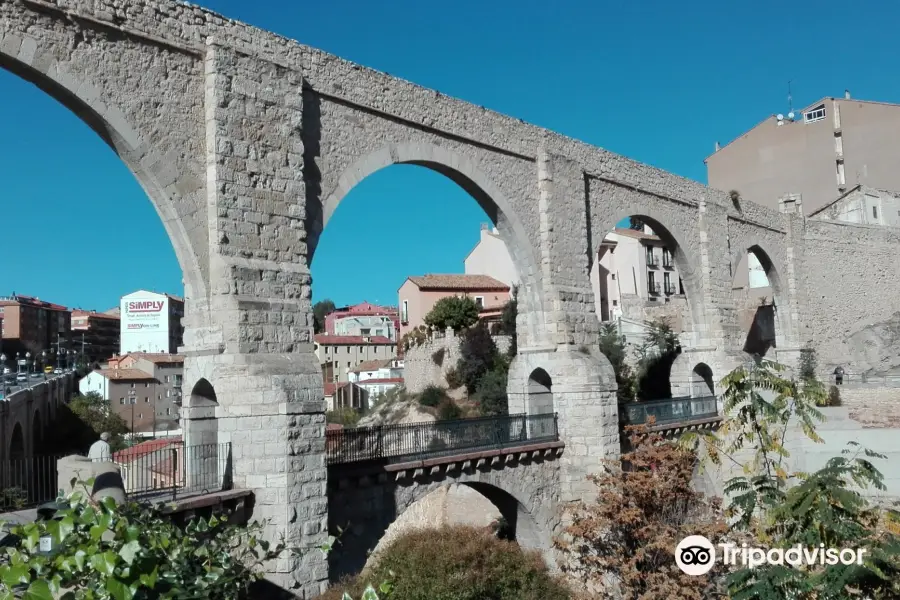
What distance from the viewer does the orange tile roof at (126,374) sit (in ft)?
125

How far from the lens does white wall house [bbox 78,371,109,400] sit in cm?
3762

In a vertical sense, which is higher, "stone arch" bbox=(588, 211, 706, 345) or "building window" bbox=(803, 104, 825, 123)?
"building window" bbox=(803, 104, 825, 123)

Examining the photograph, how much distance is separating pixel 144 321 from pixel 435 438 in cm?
4733

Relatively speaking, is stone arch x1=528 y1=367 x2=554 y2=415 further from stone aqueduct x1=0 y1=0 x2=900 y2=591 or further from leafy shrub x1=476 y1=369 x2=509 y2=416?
leafy shrub x1=476 y1=369 x2=509 y2=416

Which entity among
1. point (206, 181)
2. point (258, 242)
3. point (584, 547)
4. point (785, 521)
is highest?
point (206, 181)

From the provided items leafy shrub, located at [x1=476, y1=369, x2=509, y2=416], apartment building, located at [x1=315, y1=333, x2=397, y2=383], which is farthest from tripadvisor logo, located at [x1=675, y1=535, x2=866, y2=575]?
apartment building, located at [x1=315, y1=333, x2=397, y2=383]

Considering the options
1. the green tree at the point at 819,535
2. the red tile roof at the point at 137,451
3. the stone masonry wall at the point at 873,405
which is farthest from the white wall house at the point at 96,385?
the green tree at the point at 819,535

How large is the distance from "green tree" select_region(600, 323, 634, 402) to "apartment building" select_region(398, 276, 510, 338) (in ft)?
32.0

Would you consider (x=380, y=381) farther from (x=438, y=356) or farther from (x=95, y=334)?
(x=95, y=334)

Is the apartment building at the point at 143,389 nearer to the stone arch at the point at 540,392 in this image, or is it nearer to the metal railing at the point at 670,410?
the metal railing at the point at 670,410

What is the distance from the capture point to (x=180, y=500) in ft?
24.1

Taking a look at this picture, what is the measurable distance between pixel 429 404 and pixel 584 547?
50.3ft

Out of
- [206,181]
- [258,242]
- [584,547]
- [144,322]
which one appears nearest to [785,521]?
[584,547]

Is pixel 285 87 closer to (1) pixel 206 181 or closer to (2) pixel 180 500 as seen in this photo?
(1) pixel 206 181
